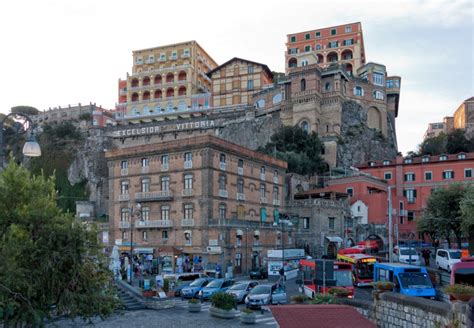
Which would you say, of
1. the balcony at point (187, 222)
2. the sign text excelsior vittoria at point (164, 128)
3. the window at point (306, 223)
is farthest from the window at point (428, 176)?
the balcony at point (187, 222)

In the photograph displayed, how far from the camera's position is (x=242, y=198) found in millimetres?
51500

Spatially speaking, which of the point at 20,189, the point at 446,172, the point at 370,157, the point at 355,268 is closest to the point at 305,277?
the point at 355,268

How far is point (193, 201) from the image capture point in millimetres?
47250

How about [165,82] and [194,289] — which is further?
[165,82]

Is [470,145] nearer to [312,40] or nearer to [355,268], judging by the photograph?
[312,40]

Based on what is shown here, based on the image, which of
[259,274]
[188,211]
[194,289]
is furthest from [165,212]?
[194,289]

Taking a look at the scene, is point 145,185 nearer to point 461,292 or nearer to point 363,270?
point 363,270

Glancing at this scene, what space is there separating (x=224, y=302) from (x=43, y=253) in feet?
38.6

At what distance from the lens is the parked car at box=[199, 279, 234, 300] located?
31422mm

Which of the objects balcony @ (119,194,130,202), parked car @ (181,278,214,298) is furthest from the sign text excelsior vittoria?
parked car @ (181,278,214,298)

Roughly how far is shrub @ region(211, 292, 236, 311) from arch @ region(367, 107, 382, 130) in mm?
76474

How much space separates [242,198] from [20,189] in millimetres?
37586

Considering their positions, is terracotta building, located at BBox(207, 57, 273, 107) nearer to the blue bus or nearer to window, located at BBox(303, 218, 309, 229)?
window, located at BBox(303, 218, 309, 229)

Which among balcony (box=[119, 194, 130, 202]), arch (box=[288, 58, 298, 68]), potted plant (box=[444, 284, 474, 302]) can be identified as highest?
arch (box=[288, 58, 298, 68])
